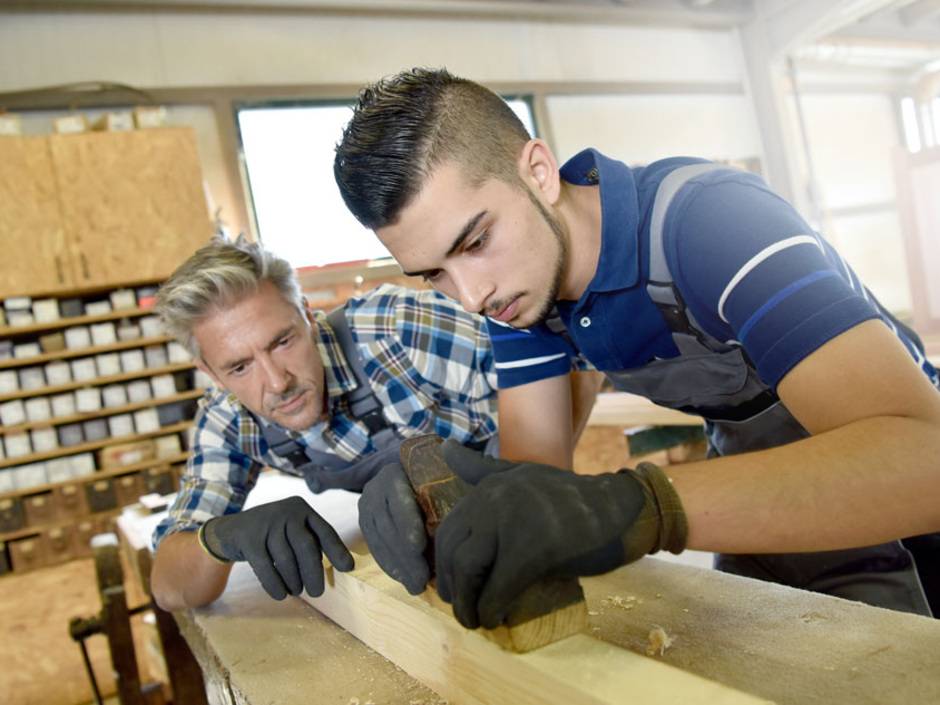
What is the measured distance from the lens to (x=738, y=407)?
1532 millimetres

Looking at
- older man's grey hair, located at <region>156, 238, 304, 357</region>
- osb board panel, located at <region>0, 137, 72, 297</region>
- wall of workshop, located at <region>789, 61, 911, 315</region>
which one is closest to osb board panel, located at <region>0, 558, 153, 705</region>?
osb board panel, located at <region>0, 137, 72, 297</region>

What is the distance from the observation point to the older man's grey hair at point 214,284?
1925 millimetres

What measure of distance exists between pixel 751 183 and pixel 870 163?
35.2ft

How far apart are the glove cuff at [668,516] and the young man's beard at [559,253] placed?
497 mm

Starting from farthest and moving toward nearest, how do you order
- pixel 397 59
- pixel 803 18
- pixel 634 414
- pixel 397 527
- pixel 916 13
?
pixel 916 13 < pixel 803 18 < pixel 397 59 < pixel 634 414 < pixel 397 527

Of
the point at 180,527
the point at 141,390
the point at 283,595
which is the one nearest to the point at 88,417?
the point at 141,390

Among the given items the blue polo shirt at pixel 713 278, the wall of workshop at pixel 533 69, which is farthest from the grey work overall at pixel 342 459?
the wall of workshop at pixel 533 69

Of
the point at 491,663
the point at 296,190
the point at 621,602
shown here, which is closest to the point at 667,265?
the point at 621,602

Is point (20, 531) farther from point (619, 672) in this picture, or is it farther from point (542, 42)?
point (542, 42)

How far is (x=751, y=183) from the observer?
1.15 metres

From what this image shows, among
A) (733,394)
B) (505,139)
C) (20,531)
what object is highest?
(505,139)

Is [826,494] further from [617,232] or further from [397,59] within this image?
[397,59]

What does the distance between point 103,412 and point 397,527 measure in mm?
4371

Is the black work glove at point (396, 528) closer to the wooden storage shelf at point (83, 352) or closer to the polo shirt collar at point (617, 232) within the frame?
the polo shirt collar at point (617, 232)
